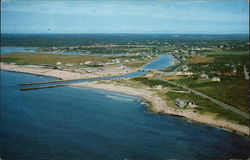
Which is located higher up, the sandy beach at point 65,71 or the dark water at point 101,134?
the sandy beach at point 65,71

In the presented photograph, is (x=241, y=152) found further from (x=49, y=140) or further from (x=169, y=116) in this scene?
(x=49, y=140)

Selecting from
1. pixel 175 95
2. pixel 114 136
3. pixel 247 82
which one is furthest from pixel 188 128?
pixel 247 82

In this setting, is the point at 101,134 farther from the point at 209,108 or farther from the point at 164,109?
the point at 209,108

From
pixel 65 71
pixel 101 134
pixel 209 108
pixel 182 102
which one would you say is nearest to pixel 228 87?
pixel 209 108

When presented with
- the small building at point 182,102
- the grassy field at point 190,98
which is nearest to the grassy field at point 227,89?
the grassy field at point 190,98

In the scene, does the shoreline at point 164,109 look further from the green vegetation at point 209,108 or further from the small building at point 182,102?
the small building at point 182,102

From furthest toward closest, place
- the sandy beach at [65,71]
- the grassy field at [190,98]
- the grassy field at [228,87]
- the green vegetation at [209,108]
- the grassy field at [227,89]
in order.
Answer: the sandy beach at [65,71]
the grassy field at [228,87]
the grassy field at [227,89]
the grassy field at [190,98]
the green vegetation at [209,108]

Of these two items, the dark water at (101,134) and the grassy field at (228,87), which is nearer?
the dark water at (101,134)

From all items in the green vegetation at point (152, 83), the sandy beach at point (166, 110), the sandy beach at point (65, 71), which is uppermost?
the sandy beach at point (65, 71)
